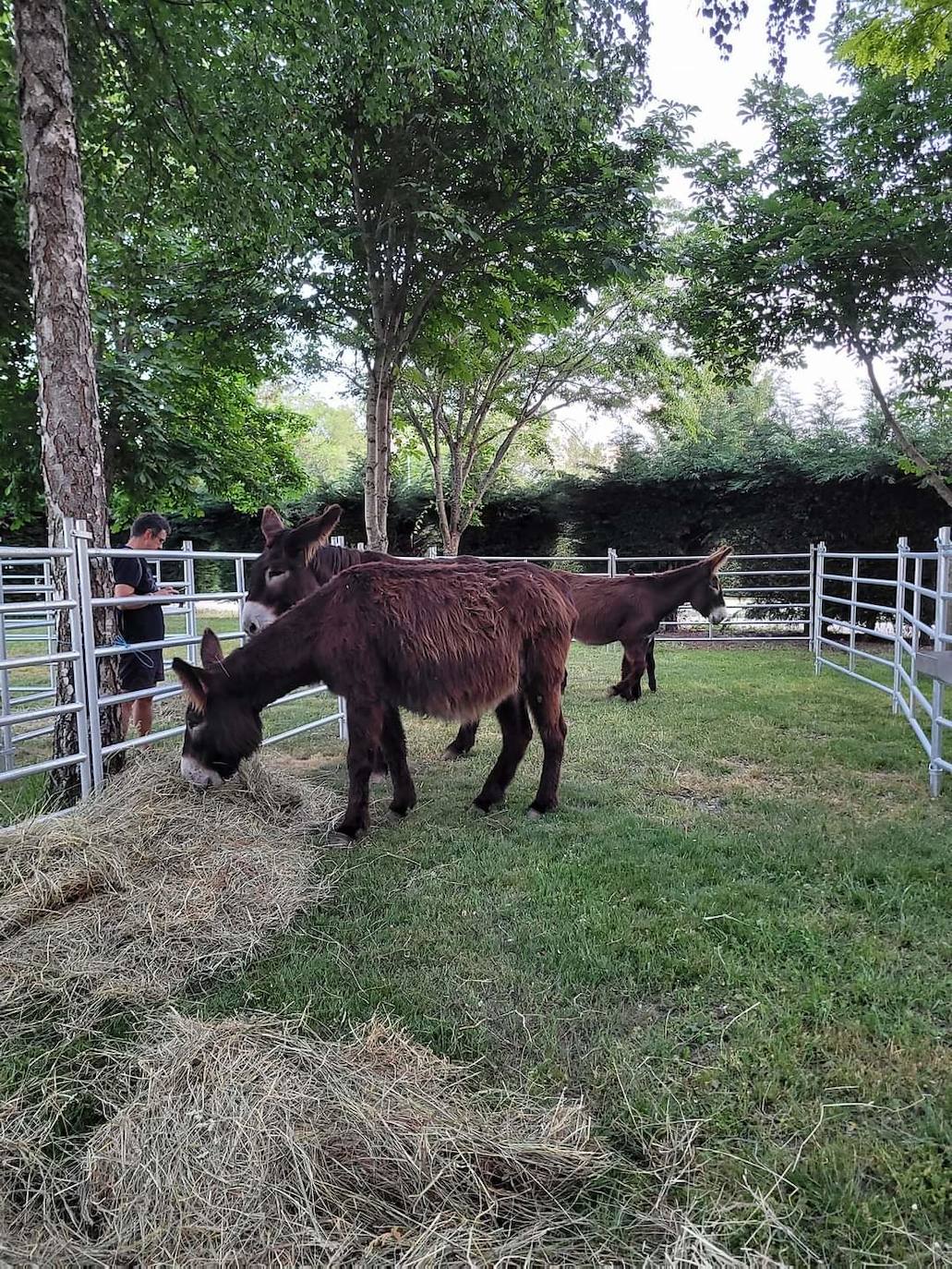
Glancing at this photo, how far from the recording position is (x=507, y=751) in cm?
433

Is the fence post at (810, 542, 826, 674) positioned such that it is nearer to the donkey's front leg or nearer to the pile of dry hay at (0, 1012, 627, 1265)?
the donkey's front leg

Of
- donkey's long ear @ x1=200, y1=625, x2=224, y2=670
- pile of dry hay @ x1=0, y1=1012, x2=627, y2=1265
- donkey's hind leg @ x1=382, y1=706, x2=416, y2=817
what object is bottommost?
pile of dry hay @ x1=0, y1=1012, x2=627, y2=1265

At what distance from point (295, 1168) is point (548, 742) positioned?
9.41ft

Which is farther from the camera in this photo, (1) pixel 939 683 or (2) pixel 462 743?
(2) pixel 462 743

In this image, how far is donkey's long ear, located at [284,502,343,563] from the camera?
4785 mm

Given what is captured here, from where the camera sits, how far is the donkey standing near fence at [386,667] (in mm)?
3744

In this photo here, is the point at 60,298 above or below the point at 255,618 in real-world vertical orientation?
above

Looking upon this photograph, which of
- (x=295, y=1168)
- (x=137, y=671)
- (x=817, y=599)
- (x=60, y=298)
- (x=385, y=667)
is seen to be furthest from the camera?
(x=817, y=599)

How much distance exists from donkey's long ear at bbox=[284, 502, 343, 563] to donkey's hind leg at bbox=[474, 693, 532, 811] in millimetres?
1839

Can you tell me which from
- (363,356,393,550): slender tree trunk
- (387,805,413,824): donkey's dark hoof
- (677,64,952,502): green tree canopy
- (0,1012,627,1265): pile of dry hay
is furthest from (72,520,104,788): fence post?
(677,64,952,502): green tree canopy

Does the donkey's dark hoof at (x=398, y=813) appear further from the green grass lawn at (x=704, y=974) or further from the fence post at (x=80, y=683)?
the fence post at (x=80, y=683)

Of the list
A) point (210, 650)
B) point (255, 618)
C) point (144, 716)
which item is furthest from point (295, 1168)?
point (144, 716)

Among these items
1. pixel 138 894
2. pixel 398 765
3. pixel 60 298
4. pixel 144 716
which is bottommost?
pixel 138 894

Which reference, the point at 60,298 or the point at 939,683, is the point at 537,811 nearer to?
the point at 939,683
